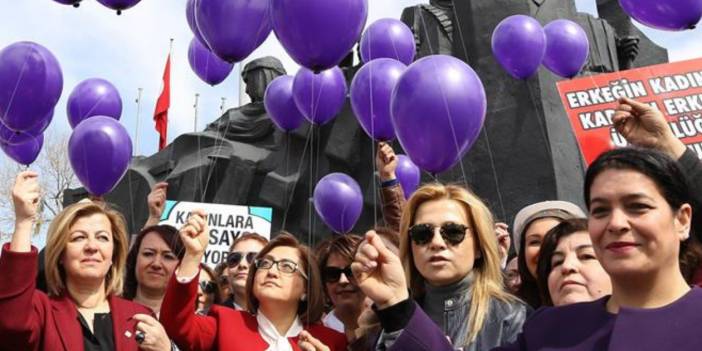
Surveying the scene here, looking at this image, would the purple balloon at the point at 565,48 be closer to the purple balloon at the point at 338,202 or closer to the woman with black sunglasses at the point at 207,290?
the purple balloon at the point at 338,202

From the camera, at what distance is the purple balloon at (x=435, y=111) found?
3926 mm

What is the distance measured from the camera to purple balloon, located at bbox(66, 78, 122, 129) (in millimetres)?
7027

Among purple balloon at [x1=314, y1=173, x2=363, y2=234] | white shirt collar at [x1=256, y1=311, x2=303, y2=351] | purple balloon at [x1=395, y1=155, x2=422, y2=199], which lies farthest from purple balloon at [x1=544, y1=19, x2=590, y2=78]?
white shirt collar at [x1=256, y1=311, x2=303, y2=351]

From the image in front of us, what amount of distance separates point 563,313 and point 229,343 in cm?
146

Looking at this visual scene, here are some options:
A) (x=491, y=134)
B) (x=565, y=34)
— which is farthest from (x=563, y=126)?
(x=565, y=34)

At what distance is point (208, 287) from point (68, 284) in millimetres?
1209

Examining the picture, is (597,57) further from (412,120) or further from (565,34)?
(412,120)

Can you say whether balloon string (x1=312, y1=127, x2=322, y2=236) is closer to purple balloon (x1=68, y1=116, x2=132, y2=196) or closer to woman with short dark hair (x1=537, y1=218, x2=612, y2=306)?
purple balloon (x1=68, y1=116, x2=132, y2=196)

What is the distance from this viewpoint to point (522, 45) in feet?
22.9

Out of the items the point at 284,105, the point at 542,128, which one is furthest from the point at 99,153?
the point at 542,128

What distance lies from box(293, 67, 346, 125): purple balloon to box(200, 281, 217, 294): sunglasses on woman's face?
2.39 metres

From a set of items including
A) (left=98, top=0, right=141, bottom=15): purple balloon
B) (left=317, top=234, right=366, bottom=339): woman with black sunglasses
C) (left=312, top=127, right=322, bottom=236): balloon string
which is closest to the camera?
(left=317, top=234, right=366, bottom=339): woman with black sunglasses

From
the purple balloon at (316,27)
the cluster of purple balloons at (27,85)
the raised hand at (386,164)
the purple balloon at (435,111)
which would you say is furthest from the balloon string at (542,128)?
the purple balloon at (316,27)

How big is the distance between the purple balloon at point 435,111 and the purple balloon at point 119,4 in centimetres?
156
